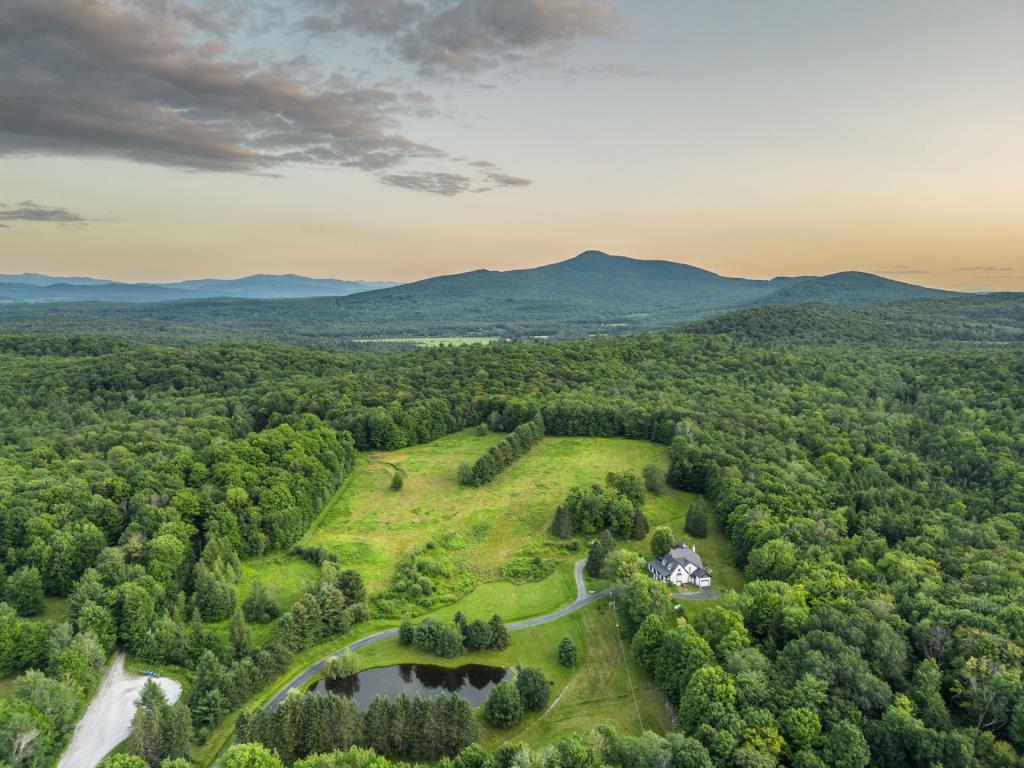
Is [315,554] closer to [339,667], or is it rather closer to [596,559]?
[339,667]

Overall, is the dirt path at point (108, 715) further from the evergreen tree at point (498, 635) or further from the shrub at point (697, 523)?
the shrub at point (697, 523)

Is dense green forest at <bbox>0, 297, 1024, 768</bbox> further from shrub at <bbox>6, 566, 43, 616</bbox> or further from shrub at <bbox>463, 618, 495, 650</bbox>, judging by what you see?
shrub at <bbox>463, 618, 495, 650</bbox>

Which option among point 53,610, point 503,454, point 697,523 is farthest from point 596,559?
point 53,610

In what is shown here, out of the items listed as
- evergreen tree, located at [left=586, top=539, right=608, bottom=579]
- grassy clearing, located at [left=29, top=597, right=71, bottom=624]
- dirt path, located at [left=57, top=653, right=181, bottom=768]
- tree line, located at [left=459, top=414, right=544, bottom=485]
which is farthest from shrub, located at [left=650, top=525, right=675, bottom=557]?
grassy clearing, located at [left=29, top=597, right=71, bottom=624]

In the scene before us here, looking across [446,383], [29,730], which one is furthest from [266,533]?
[446,383]

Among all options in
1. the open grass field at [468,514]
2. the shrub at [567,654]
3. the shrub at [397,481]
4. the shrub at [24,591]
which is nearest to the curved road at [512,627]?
the open grass field at [468,514]

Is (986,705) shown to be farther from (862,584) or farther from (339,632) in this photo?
(339,632)
